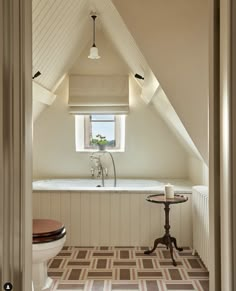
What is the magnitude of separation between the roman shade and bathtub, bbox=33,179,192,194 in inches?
39.1

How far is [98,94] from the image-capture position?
4.64 m

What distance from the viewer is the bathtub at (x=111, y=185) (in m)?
3.85

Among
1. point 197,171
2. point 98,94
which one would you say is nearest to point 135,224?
point 197,171

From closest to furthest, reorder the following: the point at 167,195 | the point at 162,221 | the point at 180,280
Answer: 1. the point at 180,280
2. the point at 167,195
3. the point at 162,221

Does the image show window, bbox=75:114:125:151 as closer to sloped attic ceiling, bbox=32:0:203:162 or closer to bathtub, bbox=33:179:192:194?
bathtub, bbox=33:179:192:194

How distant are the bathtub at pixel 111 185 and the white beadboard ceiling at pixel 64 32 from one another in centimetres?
125

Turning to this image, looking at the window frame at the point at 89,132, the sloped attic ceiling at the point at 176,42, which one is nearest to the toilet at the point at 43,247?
the sloped attic ceiling at the point at 176,42

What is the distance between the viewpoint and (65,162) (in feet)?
16.1

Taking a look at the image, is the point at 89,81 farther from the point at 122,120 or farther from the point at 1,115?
the point at 1,115

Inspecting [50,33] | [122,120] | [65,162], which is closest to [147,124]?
[122,120]

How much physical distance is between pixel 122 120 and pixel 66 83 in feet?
3.23

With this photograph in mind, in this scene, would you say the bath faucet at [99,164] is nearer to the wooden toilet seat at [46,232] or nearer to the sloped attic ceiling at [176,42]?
the wooden toilet seat at [46,232]

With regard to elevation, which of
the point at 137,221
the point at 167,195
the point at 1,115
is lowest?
the point at 137,221

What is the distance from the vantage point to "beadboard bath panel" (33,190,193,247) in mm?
3787
